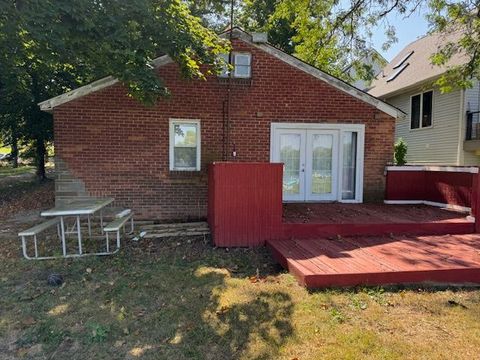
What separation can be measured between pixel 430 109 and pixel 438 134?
125 centimetres

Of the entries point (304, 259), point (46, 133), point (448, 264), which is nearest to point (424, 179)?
point (448, 264)

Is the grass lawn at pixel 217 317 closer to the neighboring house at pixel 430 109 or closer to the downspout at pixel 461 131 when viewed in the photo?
the downspout at pixel 461 131

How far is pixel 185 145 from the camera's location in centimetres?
895

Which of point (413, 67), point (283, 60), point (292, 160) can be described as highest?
point (413, 67)

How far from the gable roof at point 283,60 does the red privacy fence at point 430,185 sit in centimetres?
160

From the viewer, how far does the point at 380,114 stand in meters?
9.64

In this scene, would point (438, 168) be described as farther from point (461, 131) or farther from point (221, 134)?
point (461, 131)

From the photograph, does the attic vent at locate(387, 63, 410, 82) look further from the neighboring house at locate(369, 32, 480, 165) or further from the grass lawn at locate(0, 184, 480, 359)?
the grass lawn at locate(0, 184, 480, 359)

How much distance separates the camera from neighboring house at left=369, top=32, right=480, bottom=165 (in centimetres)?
1377

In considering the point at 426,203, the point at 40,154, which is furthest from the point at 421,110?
the point at 40,154

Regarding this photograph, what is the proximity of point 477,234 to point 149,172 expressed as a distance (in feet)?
23.6

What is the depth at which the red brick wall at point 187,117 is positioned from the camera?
847 cm

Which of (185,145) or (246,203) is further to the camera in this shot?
(185,145)

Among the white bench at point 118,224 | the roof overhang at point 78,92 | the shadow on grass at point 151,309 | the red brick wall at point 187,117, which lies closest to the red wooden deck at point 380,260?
the shadow on grass at point 151,309
